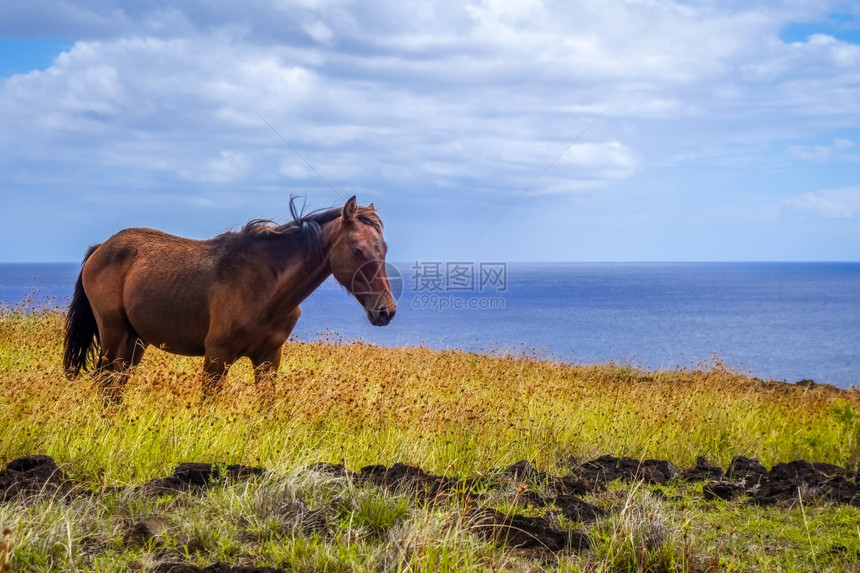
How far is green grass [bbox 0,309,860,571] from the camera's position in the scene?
12.4 feet

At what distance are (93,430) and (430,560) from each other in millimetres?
3408

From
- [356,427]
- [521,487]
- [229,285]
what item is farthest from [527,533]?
[229,285]

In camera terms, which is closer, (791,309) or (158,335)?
(158,335)

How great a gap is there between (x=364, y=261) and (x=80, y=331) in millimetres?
4161

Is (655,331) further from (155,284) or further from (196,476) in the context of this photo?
(196,476)

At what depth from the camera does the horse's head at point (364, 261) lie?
269 inches

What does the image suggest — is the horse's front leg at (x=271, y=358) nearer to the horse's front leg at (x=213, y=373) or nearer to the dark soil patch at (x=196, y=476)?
the horse's front leg at (x=213, y=373)

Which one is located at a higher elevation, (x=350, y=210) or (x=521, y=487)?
(x=350, y=210)

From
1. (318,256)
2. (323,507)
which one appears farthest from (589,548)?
(318,256)

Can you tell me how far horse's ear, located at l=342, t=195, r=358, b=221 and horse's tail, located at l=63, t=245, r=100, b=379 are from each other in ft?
12.2

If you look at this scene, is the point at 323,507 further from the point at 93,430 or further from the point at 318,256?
the point at 318,256

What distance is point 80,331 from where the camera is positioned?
8656mm

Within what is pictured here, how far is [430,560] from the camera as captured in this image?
3.49 metres

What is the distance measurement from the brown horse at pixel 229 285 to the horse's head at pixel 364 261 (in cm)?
1
